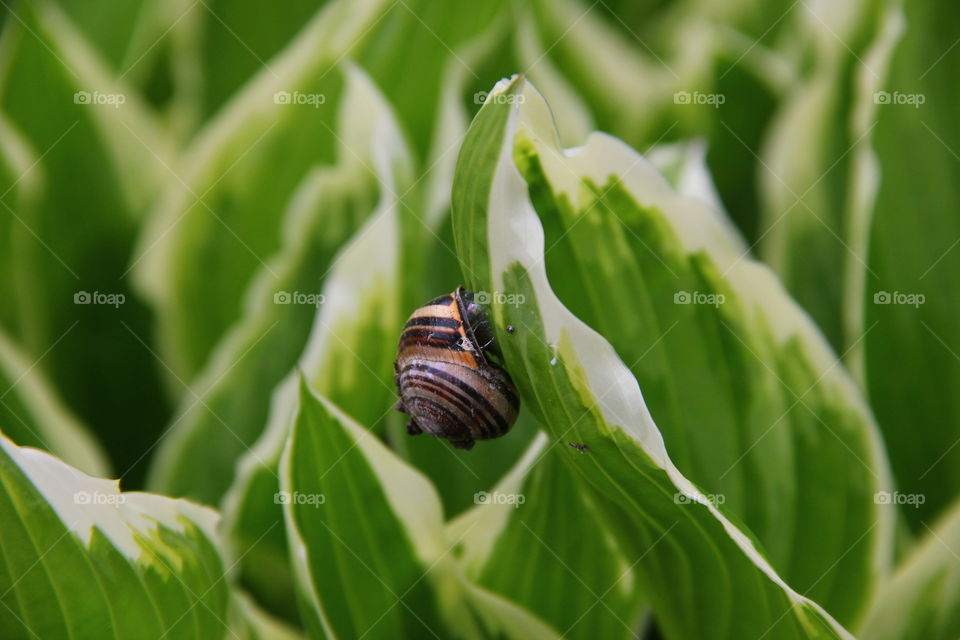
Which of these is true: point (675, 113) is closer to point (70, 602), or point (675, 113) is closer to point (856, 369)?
point (856, 369)

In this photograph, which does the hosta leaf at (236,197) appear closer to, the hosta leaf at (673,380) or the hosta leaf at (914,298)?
the hosta leaf at (673,380)

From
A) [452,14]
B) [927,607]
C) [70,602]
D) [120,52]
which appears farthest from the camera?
[120,52]

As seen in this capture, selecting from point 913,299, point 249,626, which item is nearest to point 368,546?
point 249,626

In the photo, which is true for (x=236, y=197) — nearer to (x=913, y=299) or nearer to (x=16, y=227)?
(x=16, y=227)

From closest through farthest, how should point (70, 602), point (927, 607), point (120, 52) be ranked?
point (70, 602) < point (927, 607) < point (120, 52)

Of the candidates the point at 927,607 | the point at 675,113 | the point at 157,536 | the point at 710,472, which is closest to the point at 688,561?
the point at 710,472
